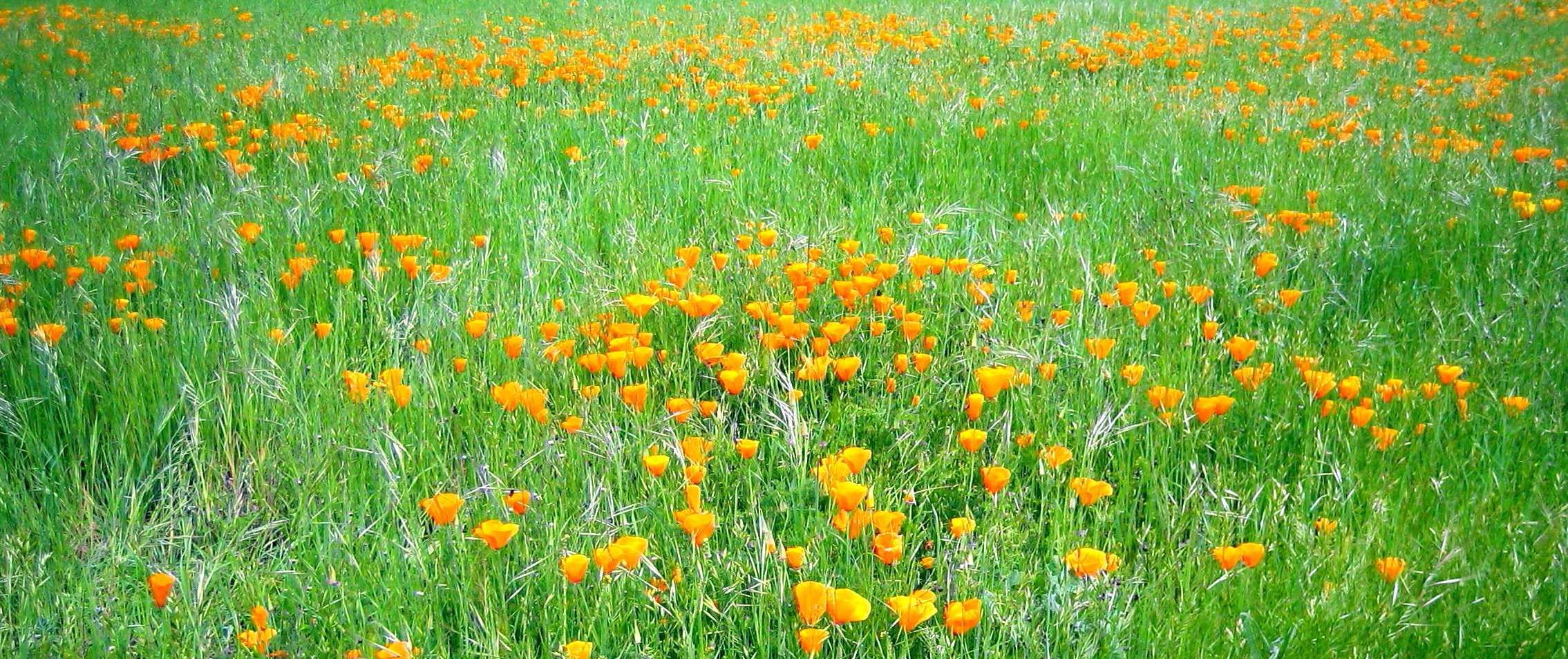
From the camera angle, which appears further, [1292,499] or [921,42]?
[921,42]

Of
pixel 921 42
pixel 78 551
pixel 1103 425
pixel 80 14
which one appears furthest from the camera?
pixel 80 14

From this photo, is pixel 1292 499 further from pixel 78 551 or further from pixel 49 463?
pixel 49 463

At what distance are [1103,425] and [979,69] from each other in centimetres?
507

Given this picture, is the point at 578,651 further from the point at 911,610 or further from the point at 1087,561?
the point at 1087,561

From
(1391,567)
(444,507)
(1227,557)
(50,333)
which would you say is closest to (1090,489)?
(1227,557)

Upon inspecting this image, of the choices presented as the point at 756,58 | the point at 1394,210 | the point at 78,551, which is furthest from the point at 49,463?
the point at 756,58

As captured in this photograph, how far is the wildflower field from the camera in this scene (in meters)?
1.68

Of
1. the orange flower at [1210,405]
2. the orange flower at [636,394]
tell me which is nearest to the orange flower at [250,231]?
the orange flower at [636,394]

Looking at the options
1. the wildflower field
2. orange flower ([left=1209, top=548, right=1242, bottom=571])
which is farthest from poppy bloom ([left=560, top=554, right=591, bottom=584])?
orange flower ([left=1209, top=548, right=1242, bottom=571])

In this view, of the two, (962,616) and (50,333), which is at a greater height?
(50,333)

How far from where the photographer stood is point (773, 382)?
247 centimetres

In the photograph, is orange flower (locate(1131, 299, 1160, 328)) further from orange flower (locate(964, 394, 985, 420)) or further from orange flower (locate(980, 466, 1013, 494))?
orange flower (locate(980, 466, 1013, 494))

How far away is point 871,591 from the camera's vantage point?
5.55ft

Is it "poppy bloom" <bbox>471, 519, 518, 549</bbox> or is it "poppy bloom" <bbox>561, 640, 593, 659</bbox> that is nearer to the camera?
"poppy bloom" <bbox>561, 640, 593, 659</bbox>
